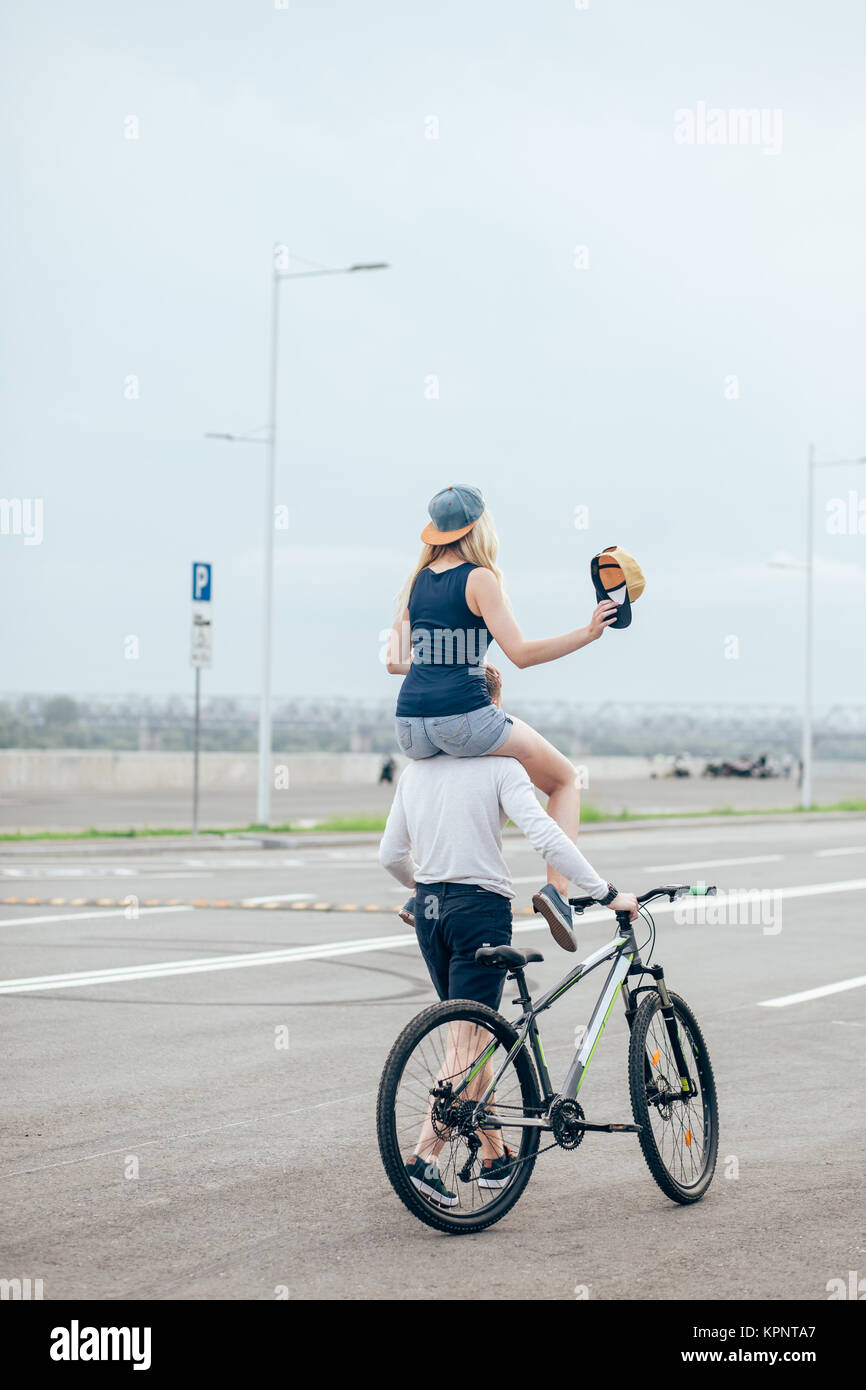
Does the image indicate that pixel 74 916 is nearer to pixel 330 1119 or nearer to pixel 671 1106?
pixel 330 1119

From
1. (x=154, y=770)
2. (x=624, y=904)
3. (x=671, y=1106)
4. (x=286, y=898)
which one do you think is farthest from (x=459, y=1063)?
(x=154, y=770)

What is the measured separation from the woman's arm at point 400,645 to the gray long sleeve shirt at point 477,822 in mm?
374

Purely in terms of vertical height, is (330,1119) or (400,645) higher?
(400,645)

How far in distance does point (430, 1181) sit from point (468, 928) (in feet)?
2.65

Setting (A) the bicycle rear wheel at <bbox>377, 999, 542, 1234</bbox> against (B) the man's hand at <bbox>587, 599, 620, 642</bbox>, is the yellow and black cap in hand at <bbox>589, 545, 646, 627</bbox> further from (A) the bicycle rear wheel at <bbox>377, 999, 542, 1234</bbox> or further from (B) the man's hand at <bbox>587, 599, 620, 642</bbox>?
(A) the bicycle rear wheel at <bbox>377, 999, 542, 1234</bbox>

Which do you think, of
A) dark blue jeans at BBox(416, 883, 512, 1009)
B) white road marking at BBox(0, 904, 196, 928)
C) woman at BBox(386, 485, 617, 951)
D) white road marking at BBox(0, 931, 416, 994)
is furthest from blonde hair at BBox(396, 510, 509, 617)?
white road marking at BBox(0, 904, 196, 928)

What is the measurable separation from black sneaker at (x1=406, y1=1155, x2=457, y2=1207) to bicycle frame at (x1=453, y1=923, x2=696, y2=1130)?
8.4 inches

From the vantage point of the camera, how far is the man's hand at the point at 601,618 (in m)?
5.21

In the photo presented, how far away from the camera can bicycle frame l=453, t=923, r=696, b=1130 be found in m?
5.37

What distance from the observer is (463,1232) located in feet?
17.4

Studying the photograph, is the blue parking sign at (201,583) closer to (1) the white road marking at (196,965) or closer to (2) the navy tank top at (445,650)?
(1) the white road marking at (196,965)

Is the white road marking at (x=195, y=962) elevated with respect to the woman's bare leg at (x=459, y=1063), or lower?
lower

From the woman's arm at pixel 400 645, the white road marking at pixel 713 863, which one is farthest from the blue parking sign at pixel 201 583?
the woman's arm at pixel 400 645

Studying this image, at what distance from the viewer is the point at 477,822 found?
546cm
